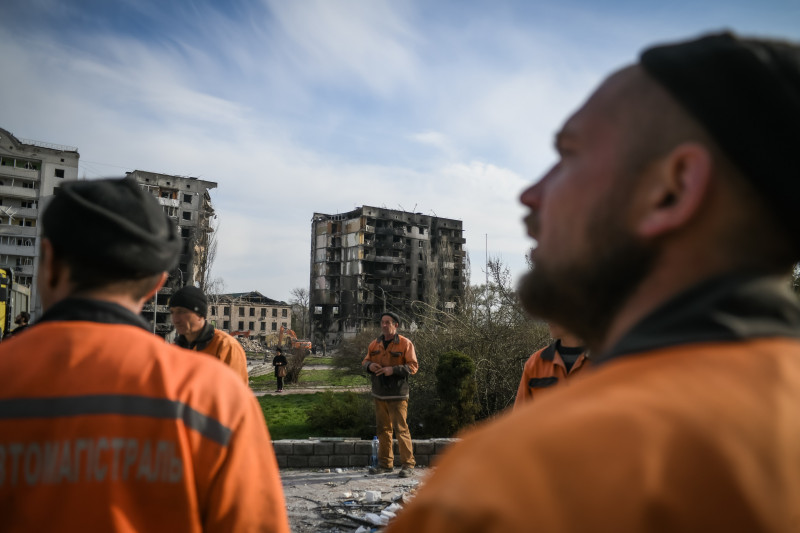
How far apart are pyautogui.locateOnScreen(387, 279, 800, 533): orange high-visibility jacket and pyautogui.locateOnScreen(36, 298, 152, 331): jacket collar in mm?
1440

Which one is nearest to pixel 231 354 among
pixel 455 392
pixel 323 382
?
pixel 455 392

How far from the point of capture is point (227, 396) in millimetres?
1838

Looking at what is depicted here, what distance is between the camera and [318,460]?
9.98 meters

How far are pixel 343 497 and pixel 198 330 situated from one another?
3.36 meters

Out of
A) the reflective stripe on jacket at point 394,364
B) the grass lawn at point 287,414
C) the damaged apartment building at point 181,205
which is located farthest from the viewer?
the damaged apartment building at point 181,205

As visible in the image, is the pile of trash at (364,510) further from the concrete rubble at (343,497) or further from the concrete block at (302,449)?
the concrete block at (302,449)

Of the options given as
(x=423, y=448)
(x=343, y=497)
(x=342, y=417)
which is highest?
(x=342, y=417)

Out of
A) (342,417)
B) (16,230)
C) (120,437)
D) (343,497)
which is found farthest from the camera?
(16,230)

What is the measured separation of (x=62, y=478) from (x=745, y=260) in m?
1.79

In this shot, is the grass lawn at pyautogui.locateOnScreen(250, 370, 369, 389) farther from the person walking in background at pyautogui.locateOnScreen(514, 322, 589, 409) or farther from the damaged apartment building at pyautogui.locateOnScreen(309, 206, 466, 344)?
the damaged apartment building at pyautogui.locateOnScreen(309, 206, 466, 344)

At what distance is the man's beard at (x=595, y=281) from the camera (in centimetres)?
90

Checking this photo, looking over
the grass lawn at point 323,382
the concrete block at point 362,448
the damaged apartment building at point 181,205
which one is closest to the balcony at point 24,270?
the damaged apartment building at point 181,205

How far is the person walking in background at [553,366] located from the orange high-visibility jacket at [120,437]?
3598 millimetres

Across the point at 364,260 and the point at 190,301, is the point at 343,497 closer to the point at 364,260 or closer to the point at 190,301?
the point at 190,301
